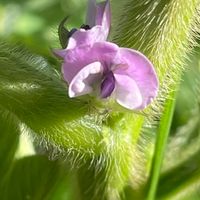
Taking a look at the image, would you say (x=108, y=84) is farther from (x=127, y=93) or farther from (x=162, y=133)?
(x=162, y=133)

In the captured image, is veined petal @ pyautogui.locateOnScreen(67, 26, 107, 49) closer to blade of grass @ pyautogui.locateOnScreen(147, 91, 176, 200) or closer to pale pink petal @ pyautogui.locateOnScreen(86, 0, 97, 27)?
pale pink petal @ pyautogui.locateOnScreen(86, 0, 97, 27)

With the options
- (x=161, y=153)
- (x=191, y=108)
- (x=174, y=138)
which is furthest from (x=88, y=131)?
(x=191, y=108)

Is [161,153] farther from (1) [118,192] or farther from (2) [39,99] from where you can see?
(2) [39,99]

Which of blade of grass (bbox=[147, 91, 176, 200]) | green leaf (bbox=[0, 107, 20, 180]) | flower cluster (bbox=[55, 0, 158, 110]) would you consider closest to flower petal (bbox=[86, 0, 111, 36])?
flower cluster (bbox=[55, 0, 158, 110])

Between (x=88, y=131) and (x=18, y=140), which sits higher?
(x=88, y=131)

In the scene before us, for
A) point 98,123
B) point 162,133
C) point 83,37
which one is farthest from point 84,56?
point 162,133

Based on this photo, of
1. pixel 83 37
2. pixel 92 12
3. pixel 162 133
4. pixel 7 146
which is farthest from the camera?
pixel 7 146

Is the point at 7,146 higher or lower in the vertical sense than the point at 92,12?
lower
